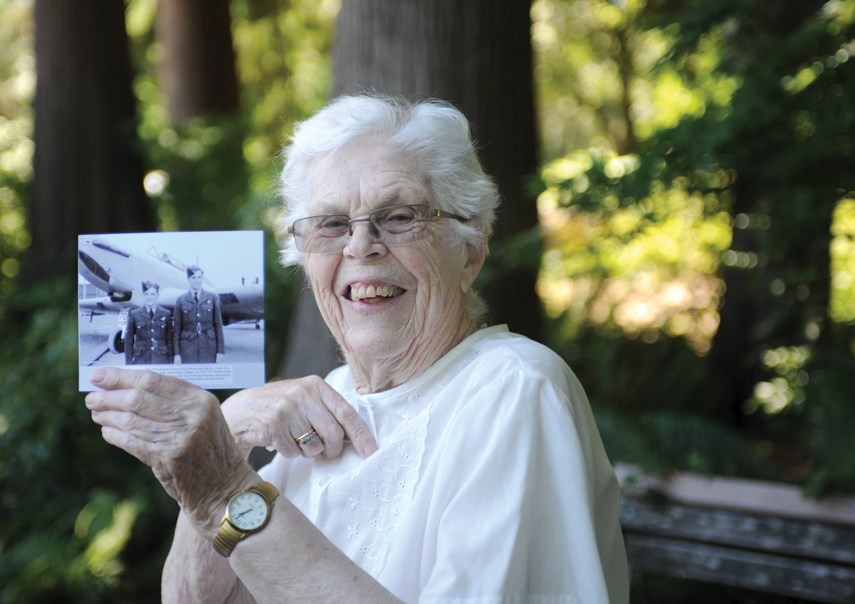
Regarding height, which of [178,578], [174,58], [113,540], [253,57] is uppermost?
[253,57]

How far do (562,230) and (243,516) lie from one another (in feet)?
9.02

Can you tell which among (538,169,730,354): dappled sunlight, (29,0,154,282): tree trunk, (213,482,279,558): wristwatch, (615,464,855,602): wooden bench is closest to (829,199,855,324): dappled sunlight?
(538,169,730,354): dappled sunlight

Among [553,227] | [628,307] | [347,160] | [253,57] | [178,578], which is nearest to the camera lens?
[347,160]

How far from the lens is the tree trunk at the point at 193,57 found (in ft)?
27.2

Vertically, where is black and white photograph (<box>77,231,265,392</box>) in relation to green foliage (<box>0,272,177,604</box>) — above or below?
above

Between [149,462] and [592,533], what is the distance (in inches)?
32.8

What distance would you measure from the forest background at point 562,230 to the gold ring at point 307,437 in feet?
2.84

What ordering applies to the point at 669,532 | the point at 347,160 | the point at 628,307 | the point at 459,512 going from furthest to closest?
1. the point at 628,307
2. the point at 669,532
3. the point at 347,160
4. the point at 459,512

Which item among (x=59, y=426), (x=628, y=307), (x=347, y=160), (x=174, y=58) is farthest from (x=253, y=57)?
(x=347, y=160)

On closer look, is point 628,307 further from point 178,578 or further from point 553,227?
point 178,578

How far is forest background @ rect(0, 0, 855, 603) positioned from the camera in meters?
3.45

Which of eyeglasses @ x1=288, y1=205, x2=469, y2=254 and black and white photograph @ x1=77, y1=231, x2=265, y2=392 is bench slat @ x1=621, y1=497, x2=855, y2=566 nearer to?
eyeglasses @ x1=288, y1=205, x2=469, y2=254

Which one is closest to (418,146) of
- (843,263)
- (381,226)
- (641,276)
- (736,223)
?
(381,226)

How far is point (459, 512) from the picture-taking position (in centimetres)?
162
